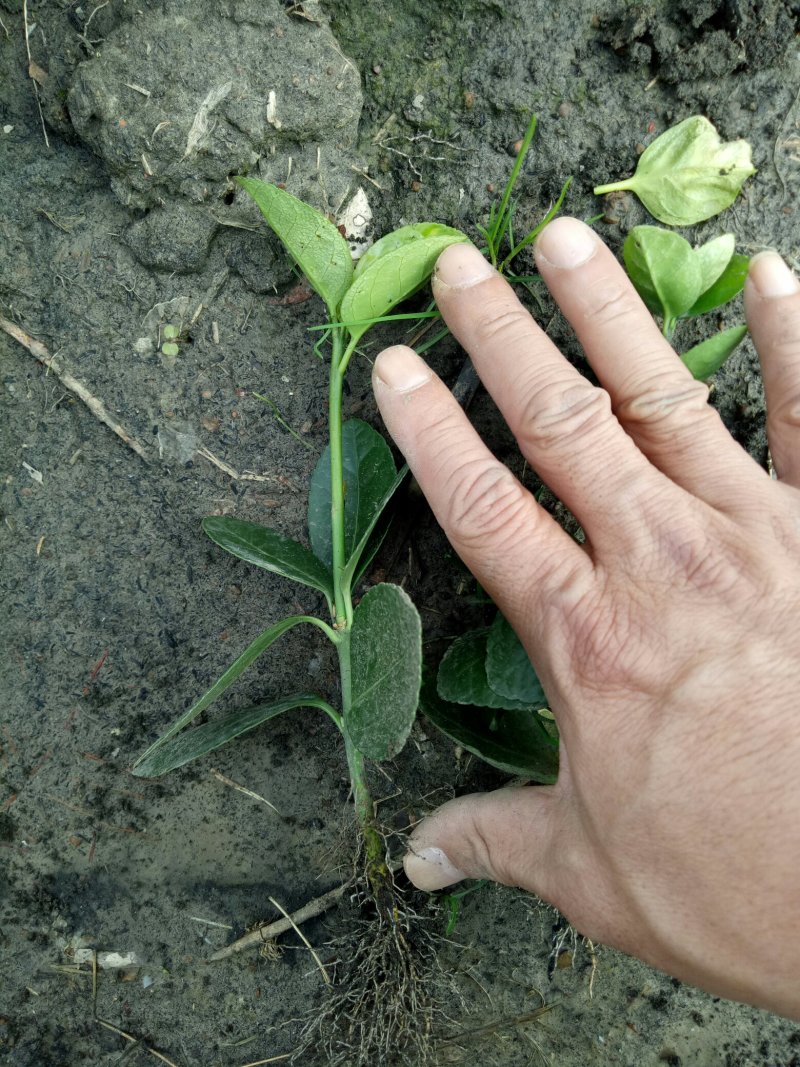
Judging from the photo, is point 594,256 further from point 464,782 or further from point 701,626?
point 464,782

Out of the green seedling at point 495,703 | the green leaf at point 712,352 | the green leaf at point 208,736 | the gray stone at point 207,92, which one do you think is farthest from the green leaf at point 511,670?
the gray stone at point 207,92

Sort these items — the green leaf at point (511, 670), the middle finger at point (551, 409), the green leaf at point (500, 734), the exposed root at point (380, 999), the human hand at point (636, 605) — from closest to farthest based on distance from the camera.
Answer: the human hand at point (636, 605) < the middle finger at point (551, 409) < the green leaf at point (511, 670) < the green leaf at point (500, 734) < the exposed root at point (380, 999)

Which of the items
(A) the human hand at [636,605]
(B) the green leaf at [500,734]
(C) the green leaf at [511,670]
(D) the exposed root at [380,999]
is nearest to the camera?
(A) the human hand at [636,605]

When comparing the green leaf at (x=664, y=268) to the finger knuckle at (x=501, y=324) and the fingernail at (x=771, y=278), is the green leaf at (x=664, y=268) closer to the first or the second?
the fingernail at (x=771, y=278)

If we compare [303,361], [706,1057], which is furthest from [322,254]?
[706,1057]

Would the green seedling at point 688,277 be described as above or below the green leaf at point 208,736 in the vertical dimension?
above

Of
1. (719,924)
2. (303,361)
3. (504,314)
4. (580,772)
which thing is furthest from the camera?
(303,361)

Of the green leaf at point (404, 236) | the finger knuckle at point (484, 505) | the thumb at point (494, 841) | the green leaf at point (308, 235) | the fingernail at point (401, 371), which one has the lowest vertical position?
the thumb at point (494, 841)
